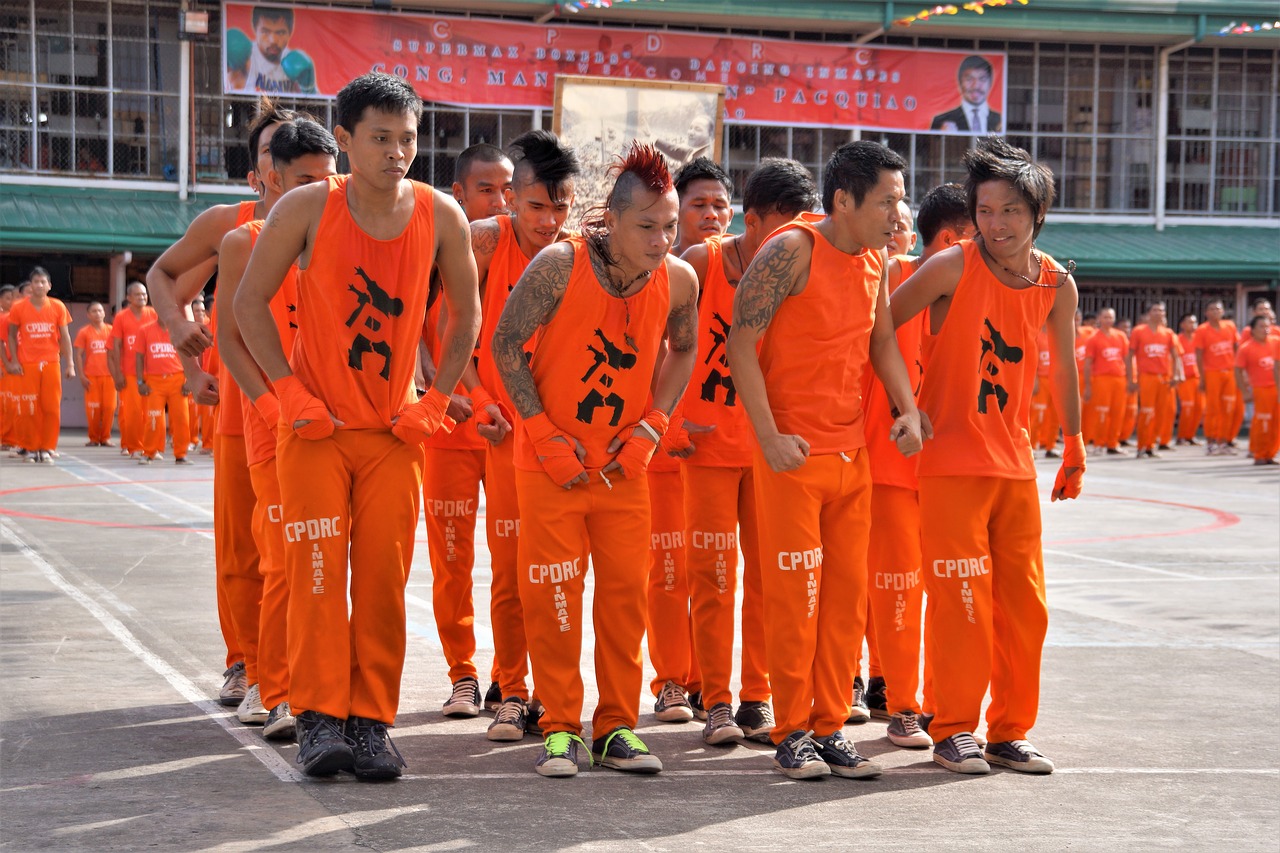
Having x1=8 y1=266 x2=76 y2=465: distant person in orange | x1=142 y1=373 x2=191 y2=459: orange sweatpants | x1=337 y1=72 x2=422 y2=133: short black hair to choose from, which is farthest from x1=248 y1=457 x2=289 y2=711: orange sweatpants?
x1=142 y1=373 x2=191 y2=459: orange sweatpants

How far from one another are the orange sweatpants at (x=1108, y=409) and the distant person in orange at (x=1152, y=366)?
1.34ft

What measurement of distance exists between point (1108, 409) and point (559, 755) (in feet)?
72.1

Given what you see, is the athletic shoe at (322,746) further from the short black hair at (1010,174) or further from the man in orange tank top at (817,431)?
the short black hair at (1010,174)

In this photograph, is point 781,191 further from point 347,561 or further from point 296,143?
point 347,561

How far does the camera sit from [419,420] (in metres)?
5.39

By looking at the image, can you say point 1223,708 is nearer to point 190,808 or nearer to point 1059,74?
point 190,808

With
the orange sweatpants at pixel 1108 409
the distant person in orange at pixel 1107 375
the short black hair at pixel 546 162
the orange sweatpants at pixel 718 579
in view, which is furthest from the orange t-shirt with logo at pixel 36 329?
the orange sweatpants at pixel 718 579

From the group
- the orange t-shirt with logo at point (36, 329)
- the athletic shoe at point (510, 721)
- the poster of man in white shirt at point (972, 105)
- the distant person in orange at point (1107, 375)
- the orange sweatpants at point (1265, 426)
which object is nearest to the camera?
the athletic shoe at point (510, 721)

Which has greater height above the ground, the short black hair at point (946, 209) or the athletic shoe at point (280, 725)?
the short black hair at point (946, 209)

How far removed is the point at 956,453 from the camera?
584 cm

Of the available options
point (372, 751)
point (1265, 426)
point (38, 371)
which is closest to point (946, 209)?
point (372, 751)

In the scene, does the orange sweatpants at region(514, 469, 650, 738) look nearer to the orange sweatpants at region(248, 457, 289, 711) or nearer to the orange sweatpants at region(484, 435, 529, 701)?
the orange sweatpants at region(484, 435, 529, 701)

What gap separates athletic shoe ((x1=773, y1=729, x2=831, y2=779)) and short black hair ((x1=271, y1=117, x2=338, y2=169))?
2839 millimetres

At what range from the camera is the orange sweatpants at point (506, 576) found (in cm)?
630
